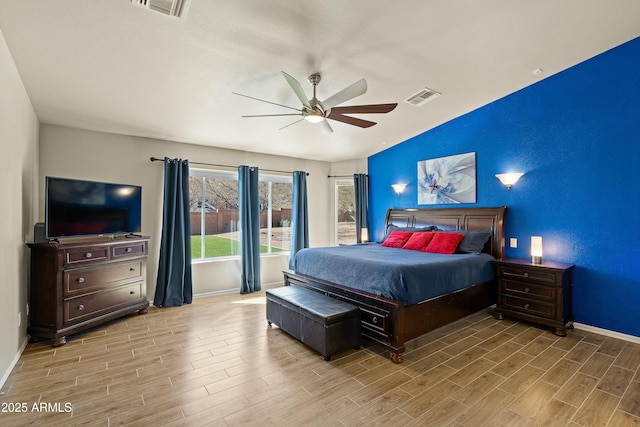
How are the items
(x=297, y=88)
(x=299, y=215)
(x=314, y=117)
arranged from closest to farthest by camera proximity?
(x=297, y=88) → (x=314, y=117) → (x=299, y=215)

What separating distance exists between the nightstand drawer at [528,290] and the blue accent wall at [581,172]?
0.50 metres

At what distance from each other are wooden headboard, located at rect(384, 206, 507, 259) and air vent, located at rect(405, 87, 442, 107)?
1869 millimetres

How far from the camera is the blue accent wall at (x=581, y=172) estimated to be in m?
3.26

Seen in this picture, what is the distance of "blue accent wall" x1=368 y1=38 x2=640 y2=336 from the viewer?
326 cm

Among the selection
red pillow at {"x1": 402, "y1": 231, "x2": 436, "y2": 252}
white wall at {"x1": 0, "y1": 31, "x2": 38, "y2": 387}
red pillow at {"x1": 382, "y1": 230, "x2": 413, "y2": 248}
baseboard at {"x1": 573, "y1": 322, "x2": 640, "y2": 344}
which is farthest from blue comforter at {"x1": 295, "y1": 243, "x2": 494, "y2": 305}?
white wall at {"x1": 0, "y1": 31, "x2": 38, "y2": 387}

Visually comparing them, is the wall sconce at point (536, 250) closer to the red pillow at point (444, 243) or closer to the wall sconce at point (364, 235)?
the red pillow at point (444, 243)

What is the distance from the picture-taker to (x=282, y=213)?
636cm

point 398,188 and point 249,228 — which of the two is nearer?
point 249,228

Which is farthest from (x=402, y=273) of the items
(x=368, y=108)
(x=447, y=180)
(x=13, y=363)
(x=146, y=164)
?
(x=146, y=164)

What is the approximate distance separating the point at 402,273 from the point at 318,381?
1.24m

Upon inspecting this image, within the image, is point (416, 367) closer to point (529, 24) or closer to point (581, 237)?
point (581, 237)

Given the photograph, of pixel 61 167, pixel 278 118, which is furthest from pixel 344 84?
pixel 61 167

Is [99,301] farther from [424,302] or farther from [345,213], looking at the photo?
[345,213]

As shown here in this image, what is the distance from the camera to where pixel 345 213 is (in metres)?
6.95
